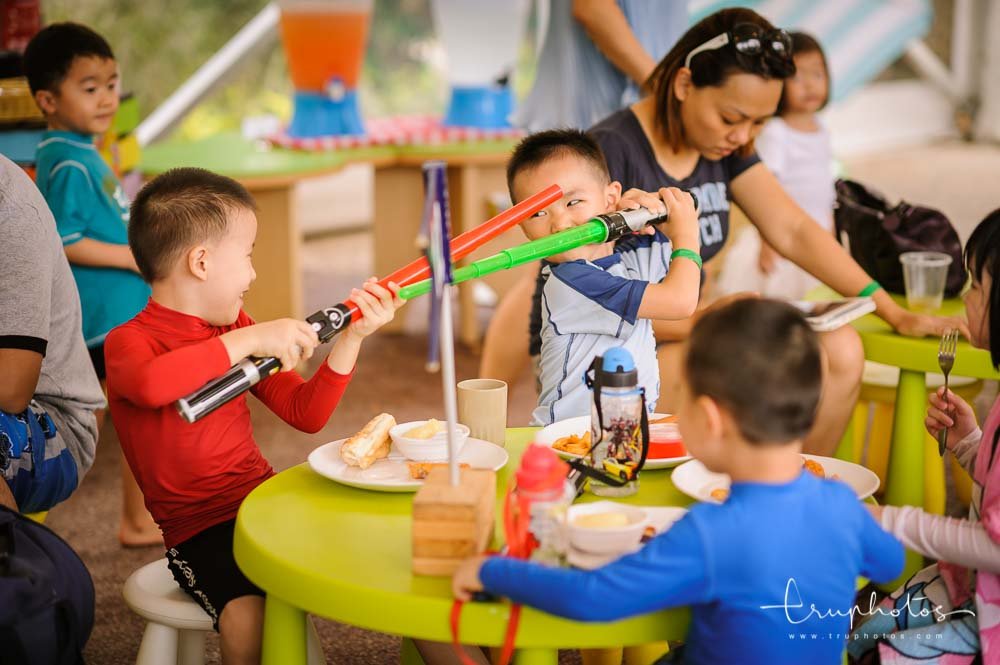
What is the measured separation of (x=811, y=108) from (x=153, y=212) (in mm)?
2616

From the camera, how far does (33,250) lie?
74.2 inches

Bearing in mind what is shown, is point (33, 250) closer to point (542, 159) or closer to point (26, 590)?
point (26, 590)

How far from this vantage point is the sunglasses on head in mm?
2227

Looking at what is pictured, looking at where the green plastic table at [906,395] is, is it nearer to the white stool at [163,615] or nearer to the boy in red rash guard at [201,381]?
the boy in red rash guard at [201,381]

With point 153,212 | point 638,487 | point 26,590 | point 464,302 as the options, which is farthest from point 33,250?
point 464,302

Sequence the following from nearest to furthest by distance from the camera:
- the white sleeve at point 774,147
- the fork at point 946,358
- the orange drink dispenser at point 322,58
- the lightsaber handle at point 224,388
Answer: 1. the lightsaber handle at point 224,388
2. the fork at point 946,358
3. the white sleeve at point 774,147
4. the orange drink dispenser at point 322,58

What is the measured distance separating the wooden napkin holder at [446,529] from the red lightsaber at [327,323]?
0.26m

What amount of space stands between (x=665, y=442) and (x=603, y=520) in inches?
13.8

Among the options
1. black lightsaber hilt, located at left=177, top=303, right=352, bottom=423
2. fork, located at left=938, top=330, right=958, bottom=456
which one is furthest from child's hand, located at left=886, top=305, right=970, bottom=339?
black lightsaber hilt, located at left=177, top=303, right=352, bottom=423

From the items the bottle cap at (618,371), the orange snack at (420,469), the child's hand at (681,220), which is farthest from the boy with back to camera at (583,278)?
the orange snack at (420,469)

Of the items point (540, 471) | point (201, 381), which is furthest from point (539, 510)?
point (201, 381)

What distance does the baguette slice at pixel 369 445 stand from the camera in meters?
1.62

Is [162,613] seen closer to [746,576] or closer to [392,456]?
[392,456]

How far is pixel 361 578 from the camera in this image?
51.4 inches
